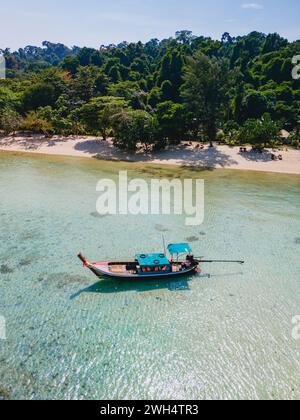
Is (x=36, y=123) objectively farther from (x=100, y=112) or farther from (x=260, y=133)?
(x=260, y=133)

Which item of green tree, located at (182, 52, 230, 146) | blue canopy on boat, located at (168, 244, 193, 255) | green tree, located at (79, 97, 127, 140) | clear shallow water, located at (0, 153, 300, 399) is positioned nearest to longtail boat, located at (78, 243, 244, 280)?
blue canopy on boat, located at (168, 244, 193, 255)

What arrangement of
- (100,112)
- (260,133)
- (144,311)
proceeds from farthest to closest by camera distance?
(100,112) < (260,133) < (144,311)

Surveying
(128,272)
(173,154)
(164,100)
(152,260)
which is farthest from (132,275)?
(164,100)

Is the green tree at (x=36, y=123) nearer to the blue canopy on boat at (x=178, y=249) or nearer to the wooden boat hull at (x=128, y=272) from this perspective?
the wooden boat hull at (x=128, y=272)

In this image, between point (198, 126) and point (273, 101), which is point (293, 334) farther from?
point (273, 101)

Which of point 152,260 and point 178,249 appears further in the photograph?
point 178,249

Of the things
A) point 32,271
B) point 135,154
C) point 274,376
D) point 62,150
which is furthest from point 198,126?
point 274,376
